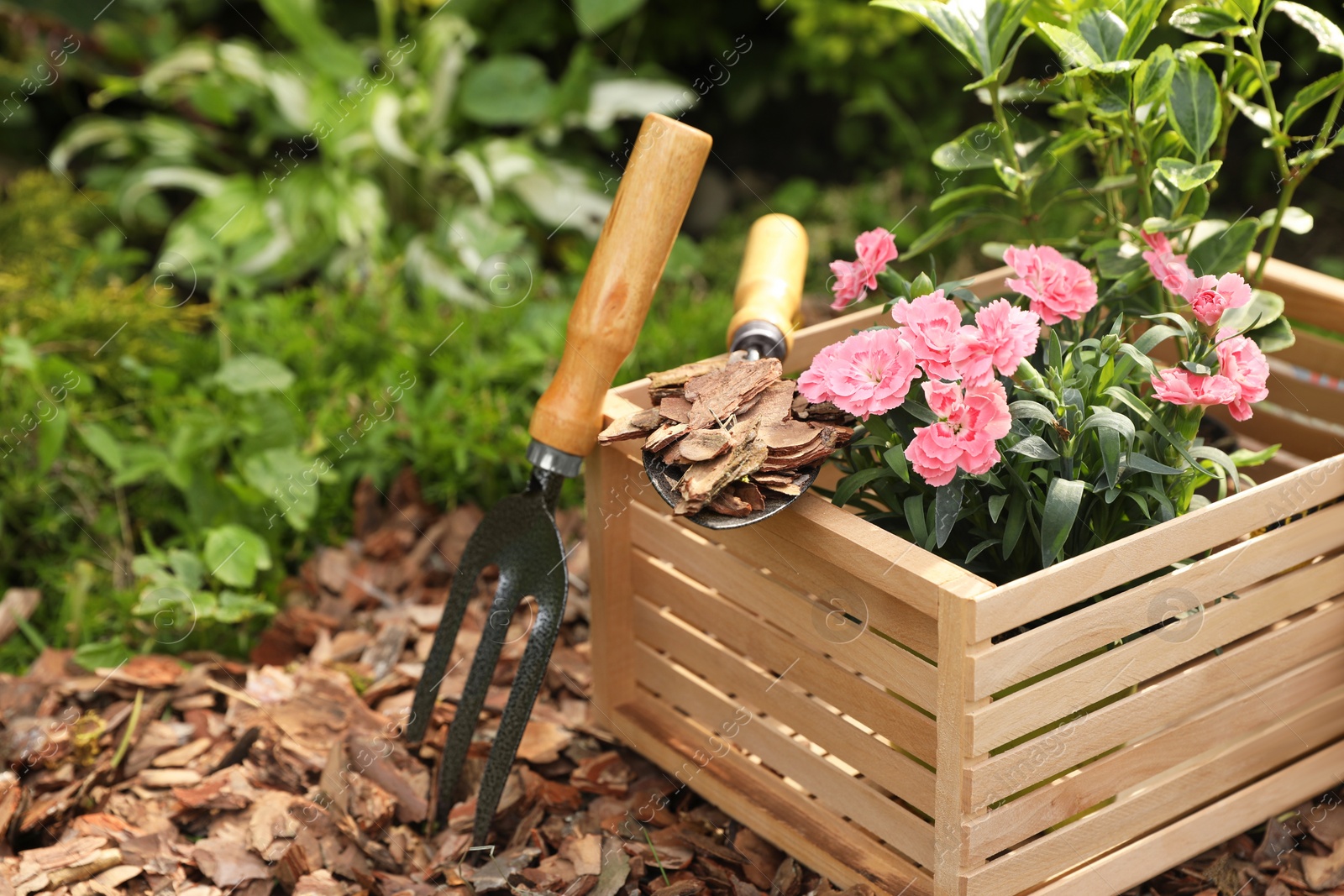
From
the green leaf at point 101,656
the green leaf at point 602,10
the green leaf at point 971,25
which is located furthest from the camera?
the green leaf at point 602,10

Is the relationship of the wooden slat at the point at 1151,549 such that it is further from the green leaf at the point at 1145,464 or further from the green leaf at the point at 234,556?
the green leaf at the point at 234,556

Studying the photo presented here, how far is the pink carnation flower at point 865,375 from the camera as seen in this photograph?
1170 millimetres

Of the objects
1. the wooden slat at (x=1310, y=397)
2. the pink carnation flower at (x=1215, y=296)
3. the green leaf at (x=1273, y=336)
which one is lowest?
the wooden slat at (x=1310, y=397)

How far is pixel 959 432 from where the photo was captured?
1.14 m

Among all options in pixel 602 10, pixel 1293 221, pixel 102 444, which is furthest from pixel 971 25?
pixel 602 10

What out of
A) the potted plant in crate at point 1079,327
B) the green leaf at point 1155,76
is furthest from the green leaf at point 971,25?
the green leaf at point 1155,76

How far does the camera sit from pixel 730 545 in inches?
53.9

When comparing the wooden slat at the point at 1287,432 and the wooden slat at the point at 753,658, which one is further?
the wooden slat at the point at 1287,432

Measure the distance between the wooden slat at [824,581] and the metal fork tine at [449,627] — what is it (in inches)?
9.0

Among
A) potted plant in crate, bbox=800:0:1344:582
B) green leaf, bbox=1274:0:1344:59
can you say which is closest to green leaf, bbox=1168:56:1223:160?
potted plant in crate, bbox=800:0:1344:582

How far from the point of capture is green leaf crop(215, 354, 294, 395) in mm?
1990

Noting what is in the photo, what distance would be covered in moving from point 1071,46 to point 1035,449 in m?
0.49

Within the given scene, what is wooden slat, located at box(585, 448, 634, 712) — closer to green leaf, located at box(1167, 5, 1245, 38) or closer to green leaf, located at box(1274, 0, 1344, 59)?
green leaf, located at box(1167, 5, 1245, 38)

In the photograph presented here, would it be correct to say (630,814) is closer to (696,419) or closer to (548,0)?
(696,419)
